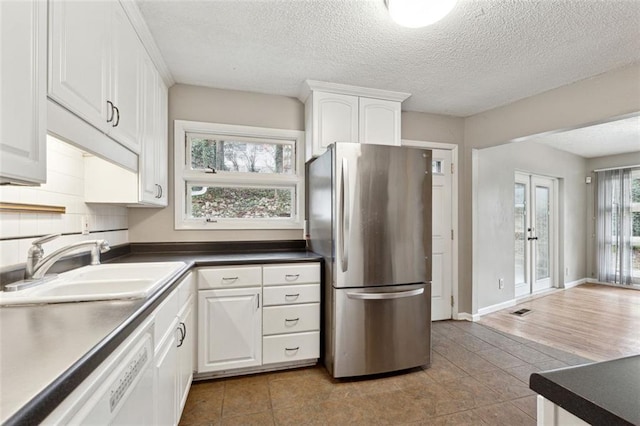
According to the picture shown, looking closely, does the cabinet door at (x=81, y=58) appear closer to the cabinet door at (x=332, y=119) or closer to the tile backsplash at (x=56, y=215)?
the tile backsplash at (x=56, y=215)

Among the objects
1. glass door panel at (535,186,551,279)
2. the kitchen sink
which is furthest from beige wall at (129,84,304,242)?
glass door panel at (535,186,551,279)

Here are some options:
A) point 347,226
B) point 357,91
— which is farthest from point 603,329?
point 357,91

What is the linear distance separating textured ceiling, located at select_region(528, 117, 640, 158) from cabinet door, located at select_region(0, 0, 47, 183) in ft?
15.3

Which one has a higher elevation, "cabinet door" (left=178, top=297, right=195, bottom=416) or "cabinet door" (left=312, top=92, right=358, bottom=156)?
"cabinet door" (left=312, top=92, right=358, bottom=156)

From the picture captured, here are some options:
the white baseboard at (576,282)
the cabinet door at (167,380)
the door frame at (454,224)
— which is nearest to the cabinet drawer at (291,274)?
the cabinet door at (167,380)

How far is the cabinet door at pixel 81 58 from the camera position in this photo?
1019mm

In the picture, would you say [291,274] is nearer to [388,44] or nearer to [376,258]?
[376,258]

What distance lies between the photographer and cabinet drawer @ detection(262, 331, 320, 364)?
7.38 feet

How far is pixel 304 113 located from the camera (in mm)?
2988

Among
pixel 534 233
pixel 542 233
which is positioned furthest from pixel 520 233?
pixel 542 233

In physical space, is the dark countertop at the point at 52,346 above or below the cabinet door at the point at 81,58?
below

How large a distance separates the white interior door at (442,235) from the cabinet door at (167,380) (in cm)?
281

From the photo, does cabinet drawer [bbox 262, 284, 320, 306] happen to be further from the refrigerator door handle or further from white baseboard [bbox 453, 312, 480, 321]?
white baseboard [bbox 453, 312, 480, 321]

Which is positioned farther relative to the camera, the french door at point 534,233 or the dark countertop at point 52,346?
the french door at point 534,233
